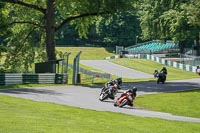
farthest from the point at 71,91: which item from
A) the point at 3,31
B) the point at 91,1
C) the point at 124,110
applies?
the point at 3,31

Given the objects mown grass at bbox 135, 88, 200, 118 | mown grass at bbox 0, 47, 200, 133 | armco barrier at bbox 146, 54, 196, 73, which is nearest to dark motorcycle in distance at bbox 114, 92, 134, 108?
mown grass at bbox 135, 88, 200, 118

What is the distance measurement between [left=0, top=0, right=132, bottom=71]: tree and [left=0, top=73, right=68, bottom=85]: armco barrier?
457 centimetres

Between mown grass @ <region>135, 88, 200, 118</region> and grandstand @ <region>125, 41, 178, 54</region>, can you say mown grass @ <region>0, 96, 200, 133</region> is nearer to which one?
mown grass @ <region>135, 88, 200, 118</region>

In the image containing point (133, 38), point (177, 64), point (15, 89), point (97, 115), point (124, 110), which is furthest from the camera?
point (133, 38)

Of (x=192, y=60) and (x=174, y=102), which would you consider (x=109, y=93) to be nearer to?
(x=174, y=102)

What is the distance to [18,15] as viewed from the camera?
45.3m

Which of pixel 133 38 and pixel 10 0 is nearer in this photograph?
pixel 10 0

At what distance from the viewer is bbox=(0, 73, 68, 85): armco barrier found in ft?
112

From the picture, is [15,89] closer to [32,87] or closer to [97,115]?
[32,87]

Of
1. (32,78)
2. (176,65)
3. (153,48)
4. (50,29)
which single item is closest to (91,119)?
(32,78)

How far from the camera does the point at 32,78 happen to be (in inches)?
1420

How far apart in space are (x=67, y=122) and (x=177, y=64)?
55337mm

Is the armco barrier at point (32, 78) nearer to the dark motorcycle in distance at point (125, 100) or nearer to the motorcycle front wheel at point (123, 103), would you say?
the dark motorcycle in distance at point (125, 100)

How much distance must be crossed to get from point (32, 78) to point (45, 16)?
822 centimetres
